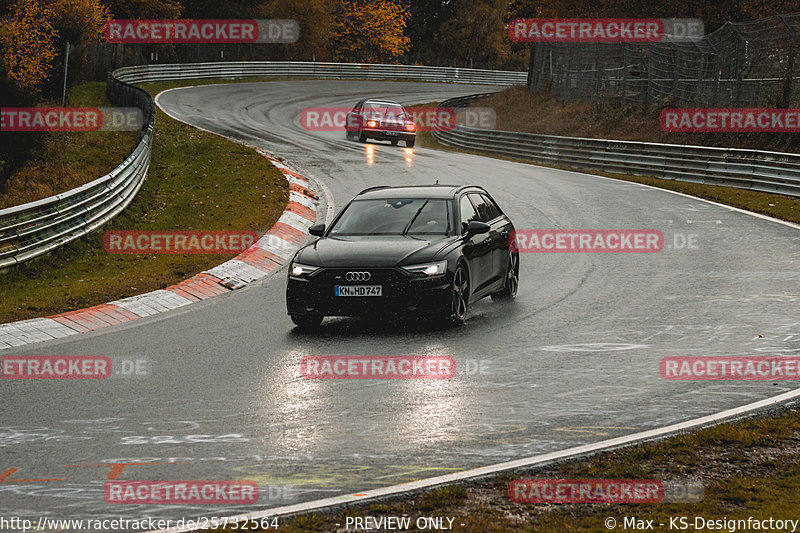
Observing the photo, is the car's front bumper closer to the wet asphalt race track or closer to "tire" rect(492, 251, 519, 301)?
the wet asphalt race track

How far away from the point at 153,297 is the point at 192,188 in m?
10.3

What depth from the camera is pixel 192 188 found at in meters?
23.4

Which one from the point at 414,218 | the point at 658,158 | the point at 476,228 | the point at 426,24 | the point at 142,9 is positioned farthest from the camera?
the point at 426,24

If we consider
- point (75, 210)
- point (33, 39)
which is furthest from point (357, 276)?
point (33, 39)

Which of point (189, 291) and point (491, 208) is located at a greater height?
point (491, 208)

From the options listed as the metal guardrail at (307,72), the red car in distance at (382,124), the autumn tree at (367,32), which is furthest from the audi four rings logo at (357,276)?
the autumn tree at (367,32)

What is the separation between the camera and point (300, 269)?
37.1 ft

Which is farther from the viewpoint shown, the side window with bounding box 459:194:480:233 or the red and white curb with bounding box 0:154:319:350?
the side window with bounding box 459:194:480:233

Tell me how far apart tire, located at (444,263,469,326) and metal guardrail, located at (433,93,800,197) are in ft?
47.8

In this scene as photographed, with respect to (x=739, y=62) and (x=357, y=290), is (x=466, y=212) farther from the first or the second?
(x=739, y=62)

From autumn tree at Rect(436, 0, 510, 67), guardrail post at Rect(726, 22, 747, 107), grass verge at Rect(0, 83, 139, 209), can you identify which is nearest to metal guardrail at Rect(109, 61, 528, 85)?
autumn tree at Rect(436, 0, 510, 67)

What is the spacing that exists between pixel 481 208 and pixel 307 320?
304 cm

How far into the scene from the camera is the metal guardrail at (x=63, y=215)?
14656 mm

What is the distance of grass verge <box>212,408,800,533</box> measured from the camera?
18.0 feet
